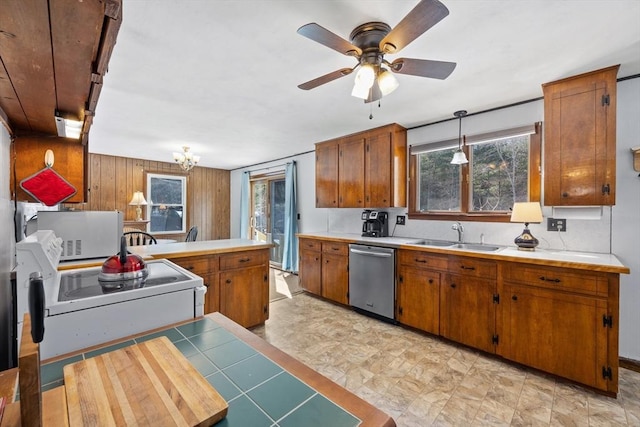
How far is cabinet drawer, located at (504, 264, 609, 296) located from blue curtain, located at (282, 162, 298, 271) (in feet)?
11.9

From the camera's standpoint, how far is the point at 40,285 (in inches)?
21.4

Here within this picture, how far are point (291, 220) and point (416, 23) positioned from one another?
4.25 m

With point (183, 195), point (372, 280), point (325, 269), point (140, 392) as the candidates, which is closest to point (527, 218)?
point (372, 280)

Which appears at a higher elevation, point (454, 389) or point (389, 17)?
point (389, 17)

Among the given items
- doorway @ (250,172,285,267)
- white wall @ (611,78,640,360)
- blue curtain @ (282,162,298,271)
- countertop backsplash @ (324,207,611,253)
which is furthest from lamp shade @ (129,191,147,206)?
white wall @ (611,78,640,360)

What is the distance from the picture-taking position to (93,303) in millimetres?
1004

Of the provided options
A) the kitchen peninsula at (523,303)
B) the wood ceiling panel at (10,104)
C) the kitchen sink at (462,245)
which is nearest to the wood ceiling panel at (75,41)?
the wood ceiling panel at (10,104)

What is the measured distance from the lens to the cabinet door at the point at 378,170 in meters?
3.43

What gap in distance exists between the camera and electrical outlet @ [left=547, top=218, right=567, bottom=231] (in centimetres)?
251

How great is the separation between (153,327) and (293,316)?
236 centimetres

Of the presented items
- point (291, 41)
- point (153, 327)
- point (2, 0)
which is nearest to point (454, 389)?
point (153, 327)

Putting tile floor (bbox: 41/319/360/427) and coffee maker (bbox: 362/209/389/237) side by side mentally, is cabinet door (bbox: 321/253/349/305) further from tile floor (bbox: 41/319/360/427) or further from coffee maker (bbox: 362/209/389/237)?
tile floor (bbox: 41/319/360/427)

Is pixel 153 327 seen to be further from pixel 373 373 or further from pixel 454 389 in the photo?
pixel 454 389

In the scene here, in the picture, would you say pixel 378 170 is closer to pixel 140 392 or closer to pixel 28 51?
pixel 28 51
